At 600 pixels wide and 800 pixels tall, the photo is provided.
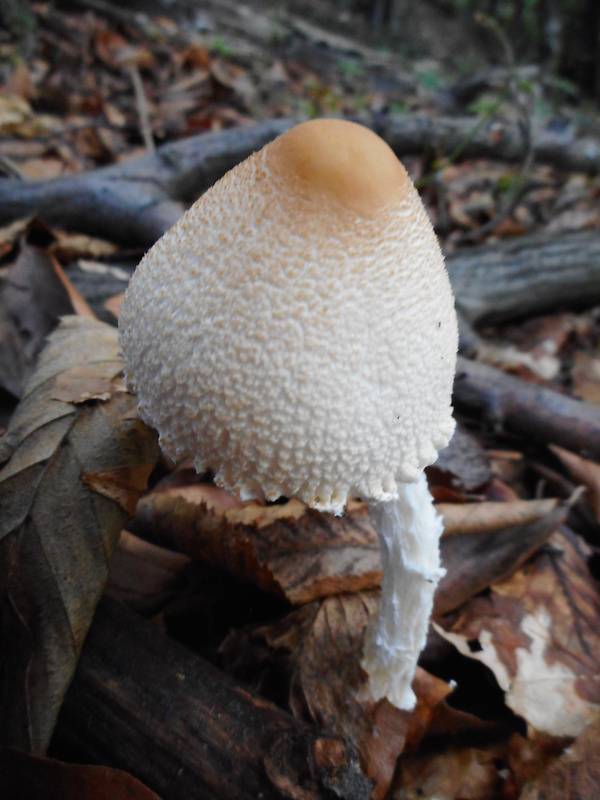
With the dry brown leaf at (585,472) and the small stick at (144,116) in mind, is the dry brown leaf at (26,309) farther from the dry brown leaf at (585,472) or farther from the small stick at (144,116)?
the small stick at (144,116)

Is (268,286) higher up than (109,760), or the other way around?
(268,286)

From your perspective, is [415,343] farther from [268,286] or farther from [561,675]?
[561,675]

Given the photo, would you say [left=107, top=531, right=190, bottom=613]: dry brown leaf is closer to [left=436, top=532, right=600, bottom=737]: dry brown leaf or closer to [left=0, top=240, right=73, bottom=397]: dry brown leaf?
[left=0, top=240, right=73, bottom=397]: dry brown leaf

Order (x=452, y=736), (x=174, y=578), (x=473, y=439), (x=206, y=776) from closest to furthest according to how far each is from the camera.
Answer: (x=206, y=776) < (x=452, y=736) < (x=174, y=578) < (x=473, y=439)

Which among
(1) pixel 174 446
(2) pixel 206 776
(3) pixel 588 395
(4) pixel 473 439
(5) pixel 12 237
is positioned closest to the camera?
(1) pixel 174 446

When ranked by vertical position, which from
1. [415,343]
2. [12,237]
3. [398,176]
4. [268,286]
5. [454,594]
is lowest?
[454,594]

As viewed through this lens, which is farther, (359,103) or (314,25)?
(314,25)

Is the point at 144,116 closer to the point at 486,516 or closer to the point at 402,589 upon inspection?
the point at 486,516

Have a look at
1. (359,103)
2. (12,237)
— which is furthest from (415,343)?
(359,103)
